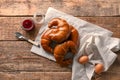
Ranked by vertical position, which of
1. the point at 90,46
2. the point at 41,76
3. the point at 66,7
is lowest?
the point at 41,76

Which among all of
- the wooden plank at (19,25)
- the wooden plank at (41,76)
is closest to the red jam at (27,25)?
the wooden plank at (19,25)

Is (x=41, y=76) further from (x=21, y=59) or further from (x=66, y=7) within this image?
(x=66, y=7)

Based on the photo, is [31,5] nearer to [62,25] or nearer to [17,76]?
[62,25]

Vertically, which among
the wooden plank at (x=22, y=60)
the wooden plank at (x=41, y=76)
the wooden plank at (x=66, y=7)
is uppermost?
the wooden plank at (x=66, y=7)

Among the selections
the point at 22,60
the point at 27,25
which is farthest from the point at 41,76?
the point at 27,25

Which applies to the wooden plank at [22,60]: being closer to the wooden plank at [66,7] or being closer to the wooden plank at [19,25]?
the wooden plank at [19,25]

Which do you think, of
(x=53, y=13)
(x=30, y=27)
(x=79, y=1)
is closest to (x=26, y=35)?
(x=30, y=27)
